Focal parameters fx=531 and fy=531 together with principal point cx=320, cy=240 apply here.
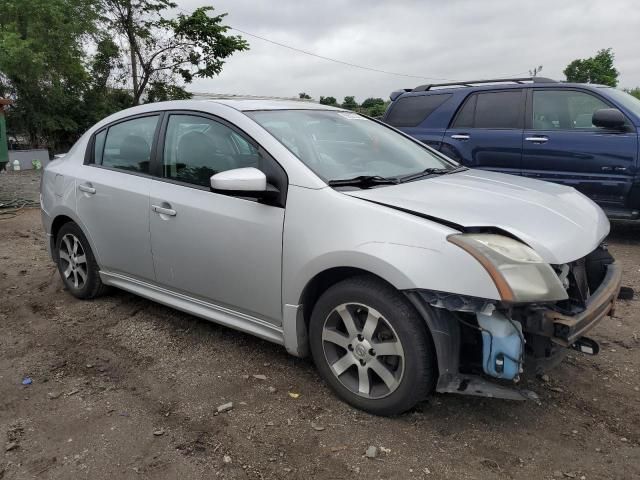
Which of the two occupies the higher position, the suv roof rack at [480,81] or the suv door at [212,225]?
the suv roof rack at [480,81]

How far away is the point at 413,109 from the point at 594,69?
135ft

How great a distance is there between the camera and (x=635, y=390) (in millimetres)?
2975

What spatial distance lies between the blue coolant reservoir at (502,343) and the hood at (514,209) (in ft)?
1.18

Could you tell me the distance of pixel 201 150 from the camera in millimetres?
3436

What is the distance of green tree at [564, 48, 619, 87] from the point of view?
1612 inches

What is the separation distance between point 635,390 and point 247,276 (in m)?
2.28

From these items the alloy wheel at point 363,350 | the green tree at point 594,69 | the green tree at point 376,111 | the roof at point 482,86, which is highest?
the green tree at point 594,69

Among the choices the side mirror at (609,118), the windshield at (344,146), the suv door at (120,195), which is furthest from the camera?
the side mirror at (609,118)

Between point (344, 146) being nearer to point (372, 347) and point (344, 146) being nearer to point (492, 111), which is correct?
point (372, 347)

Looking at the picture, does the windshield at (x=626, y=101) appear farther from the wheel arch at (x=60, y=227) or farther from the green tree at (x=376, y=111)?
the green tree at (x=376, y=111)

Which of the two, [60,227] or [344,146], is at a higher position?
[344,146]

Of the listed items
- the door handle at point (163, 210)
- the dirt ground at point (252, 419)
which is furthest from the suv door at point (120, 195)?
the dirt ground at point (252, 419)

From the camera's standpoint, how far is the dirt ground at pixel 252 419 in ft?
7.75

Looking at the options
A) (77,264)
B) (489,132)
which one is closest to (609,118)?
(489,132)
